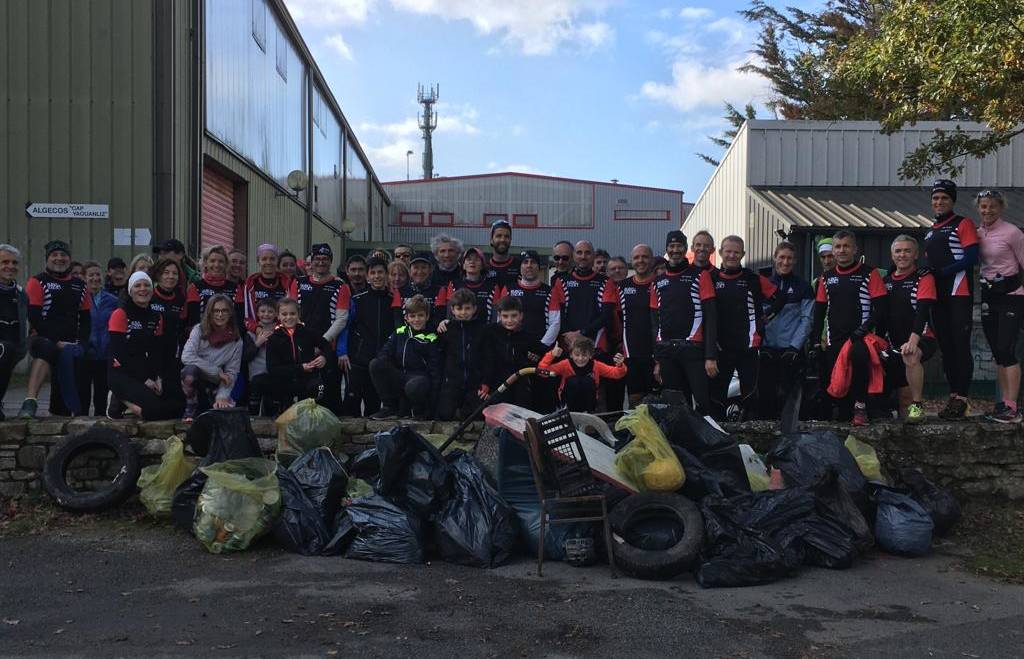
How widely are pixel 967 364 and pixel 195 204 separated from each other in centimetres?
1060

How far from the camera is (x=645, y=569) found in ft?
16.9

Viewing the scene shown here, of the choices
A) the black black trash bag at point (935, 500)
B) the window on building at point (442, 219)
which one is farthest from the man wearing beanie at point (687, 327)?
A: the window on building at point (442, 219)

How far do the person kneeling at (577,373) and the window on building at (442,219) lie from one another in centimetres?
3788

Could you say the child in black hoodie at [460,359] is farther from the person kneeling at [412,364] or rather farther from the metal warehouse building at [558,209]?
the metal warehouse building at [558,209]

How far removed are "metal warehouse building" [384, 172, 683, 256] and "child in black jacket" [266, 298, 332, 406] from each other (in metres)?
36.3

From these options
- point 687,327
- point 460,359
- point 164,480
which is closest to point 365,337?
point 460,359

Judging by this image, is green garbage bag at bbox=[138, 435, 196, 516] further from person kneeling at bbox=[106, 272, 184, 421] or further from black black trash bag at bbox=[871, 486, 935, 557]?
black black trash bag at bbox=[871, 486, 935, 557]

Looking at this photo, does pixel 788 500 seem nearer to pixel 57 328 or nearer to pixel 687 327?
pixel 687 327

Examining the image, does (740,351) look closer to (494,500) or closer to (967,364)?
(967,364)

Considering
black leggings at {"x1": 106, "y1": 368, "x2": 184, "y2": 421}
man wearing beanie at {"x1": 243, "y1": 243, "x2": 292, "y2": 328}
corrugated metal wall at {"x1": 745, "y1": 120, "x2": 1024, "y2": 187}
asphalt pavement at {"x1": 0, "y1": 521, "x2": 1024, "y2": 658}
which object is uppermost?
corrugated metal wall at {"x1": 745, "y1": 120, "x2": 1024, "y2": 187}

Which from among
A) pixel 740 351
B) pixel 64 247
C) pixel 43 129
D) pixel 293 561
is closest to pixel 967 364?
pixel 740 351

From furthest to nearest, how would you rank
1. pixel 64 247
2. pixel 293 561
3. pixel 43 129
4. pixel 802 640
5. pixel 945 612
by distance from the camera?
pixel 43 129 → pixel 64 247 → pixel 293 561 → pixel 945 612 → pixel 802 640

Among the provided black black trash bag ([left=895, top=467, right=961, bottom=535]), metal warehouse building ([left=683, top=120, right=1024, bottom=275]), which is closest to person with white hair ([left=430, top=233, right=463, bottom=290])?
black black trash bag ([left=895, top=467, right=961, bottom=535])

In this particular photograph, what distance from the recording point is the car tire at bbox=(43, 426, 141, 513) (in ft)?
21.1
